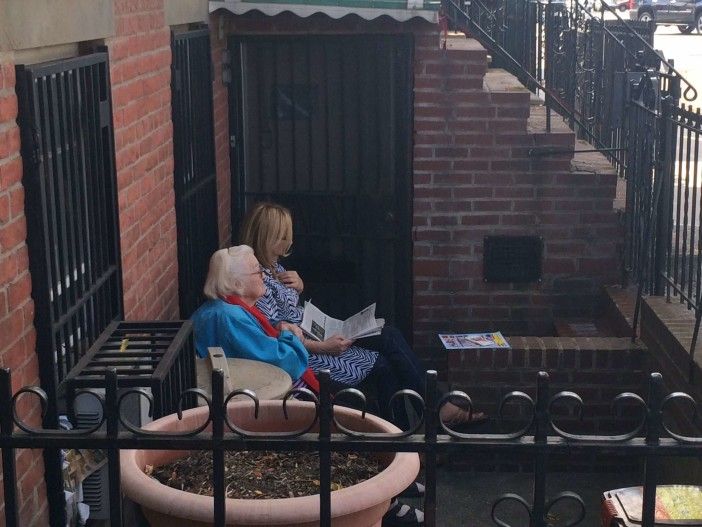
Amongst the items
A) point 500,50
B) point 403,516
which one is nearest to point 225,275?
point 403,516

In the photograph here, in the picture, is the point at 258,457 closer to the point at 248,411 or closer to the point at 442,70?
the point at 248,411

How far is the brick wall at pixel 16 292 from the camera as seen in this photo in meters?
2.96

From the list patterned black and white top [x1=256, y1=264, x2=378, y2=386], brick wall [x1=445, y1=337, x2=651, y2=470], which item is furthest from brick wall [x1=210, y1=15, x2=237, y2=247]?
brick wall [x1=445, y1=337, x2=651, y2=470]

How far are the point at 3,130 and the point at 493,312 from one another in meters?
4.38

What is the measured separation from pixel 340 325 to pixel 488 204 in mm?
1407

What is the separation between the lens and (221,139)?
678 cm

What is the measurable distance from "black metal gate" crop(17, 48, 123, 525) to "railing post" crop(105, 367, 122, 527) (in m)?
0.77

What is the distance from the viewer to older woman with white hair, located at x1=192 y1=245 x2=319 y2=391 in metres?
4.76

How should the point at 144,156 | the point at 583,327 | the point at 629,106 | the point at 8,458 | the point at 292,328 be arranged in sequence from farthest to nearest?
the point at 583,327 < the point at 629,106 < the point at 292,328 < the point at 144,156 < the point at 8,458

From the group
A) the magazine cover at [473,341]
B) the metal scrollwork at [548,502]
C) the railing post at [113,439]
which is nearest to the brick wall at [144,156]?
the magazine cover at [473,341]

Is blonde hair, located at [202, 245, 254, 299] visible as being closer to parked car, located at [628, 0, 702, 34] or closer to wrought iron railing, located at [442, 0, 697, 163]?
wrought iron railing, located at [442, 0, 697, 163]

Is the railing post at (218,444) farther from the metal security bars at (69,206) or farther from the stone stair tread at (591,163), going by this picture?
the stone stair tread at (591,163)

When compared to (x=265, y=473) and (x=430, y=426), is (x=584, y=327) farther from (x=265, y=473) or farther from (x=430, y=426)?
(x=430, y=426)

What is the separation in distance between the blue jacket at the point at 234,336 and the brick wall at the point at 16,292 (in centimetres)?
153
